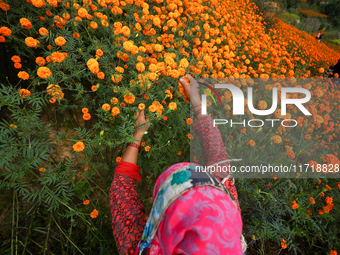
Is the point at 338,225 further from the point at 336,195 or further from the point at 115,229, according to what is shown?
the point at 115,229

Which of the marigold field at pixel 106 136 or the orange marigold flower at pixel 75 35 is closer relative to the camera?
the marigold field at pixel 106 136

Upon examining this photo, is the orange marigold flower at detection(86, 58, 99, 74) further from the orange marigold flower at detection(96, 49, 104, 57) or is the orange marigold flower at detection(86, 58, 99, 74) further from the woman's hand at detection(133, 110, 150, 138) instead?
the woman's hand at detection(133, 110, 150, 138)

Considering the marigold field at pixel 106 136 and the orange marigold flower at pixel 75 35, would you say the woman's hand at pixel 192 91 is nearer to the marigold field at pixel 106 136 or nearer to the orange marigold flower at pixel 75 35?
the marigold field at pixel 106 136

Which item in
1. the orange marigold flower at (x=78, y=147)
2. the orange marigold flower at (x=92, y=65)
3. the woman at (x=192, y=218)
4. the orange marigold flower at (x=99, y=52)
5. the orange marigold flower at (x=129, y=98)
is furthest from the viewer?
the orange marigold flower at (x=99, y=52)

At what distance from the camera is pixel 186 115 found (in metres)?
1.90

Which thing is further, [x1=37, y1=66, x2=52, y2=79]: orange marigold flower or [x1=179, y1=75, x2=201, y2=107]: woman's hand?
[x1=179, y1=75, x2=201, y2=107]: woman's hand

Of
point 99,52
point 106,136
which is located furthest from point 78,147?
point 99,52

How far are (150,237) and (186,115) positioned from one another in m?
1.39

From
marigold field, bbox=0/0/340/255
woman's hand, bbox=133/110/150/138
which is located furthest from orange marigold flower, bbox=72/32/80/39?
woman's hand, bbox=133/110/150/138

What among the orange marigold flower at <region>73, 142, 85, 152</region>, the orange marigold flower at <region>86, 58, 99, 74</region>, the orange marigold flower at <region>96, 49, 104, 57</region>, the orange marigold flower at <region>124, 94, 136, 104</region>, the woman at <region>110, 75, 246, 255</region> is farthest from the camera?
the orange marigold flower at <region>96, 49, 104, 57</region>

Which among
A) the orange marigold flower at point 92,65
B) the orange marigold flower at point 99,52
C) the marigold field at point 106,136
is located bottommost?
the marigold field at point 106,136

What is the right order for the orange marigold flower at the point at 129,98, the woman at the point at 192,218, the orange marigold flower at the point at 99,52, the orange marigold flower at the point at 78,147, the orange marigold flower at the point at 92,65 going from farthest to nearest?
1. the orange marigold flower at the point at 99,52
2. the orange marigold flower at the point at 129,98
3. the orange marigold flower at the point at 92,65
4. the orange marigold flower at the point at 78,147
5. the woman at the point at 192,218

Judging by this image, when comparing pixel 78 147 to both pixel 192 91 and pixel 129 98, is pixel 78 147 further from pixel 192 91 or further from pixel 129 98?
pixel 192 91

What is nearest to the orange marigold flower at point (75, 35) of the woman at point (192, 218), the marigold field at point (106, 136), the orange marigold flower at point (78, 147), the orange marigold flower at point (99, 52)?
the marigold field at point (106, 136)
